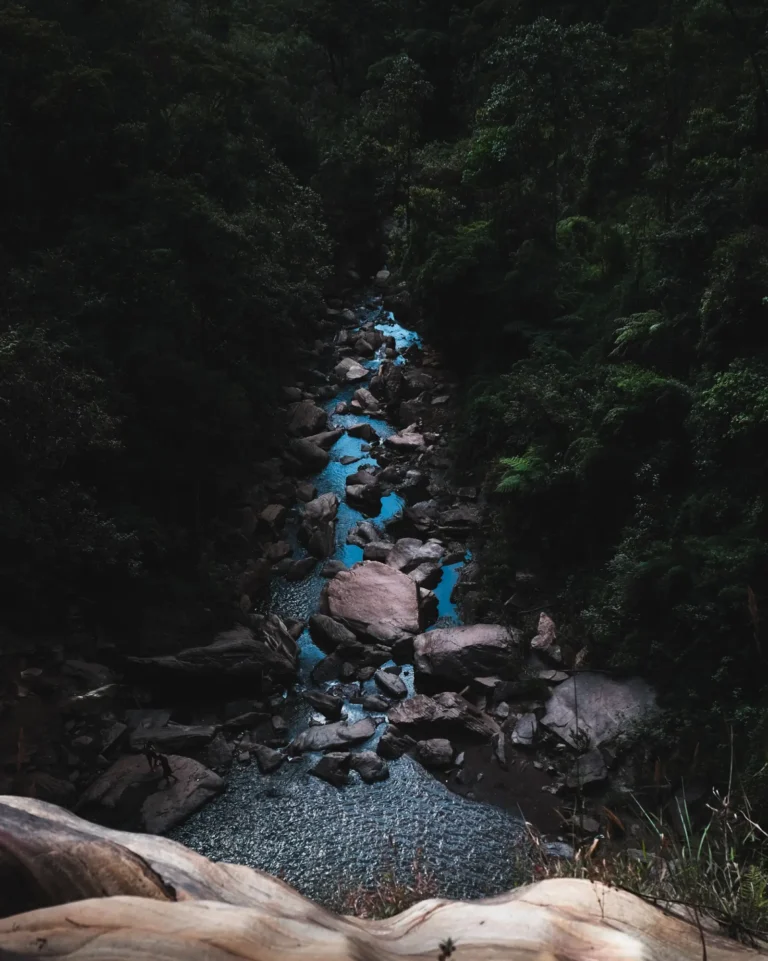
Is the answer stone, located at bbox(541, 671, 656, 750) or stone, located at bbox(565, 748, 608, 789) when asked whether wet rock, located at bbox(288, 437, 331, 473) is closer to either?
stone, located at bbox(541, 671, 656, 750)

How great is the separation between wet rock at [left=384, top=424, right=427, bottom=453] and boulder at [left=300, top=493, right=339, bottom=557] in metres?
2.17

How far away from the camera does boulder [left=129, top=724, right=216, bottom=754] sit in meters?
8.61

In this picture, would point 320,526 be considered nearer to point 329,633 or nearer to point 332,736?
point 329,633

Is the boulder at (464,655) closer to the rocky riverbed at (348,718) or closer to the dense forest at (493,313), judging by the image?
the rocky riverbed at (348,718)

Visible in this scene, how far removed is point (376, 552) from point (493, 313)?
5.67m

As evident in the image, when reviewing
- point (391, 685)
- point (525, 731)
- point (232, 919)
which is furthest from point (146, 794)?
point (232, 919)

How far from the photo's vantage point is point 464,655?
9.72m

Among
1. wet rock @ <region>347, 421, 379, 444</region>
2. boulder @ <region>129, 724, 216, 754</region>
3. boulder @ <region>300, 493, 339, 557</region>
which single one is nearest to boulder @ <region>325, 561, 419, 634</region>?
boulder @ <region>300, 493, 339, 557</region>

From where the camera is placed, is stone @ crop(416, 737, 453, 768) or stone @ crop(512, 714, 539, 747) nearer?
stone @ crop(416, 737, 453, 768)

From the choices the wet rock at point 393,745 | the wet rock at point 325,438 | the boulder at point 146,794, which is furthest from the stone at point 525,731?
the wet rock at point 325,438

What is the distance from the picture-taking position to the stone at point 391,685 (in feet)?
31.3

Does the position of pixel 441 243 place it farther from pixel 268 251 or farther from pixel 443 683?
pixel 443 683

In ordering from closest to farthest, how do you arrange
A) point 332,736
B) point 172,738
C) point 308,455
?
point 172,738
point 332,736
point 308,455

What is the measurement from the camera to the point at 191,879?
3.23 m
